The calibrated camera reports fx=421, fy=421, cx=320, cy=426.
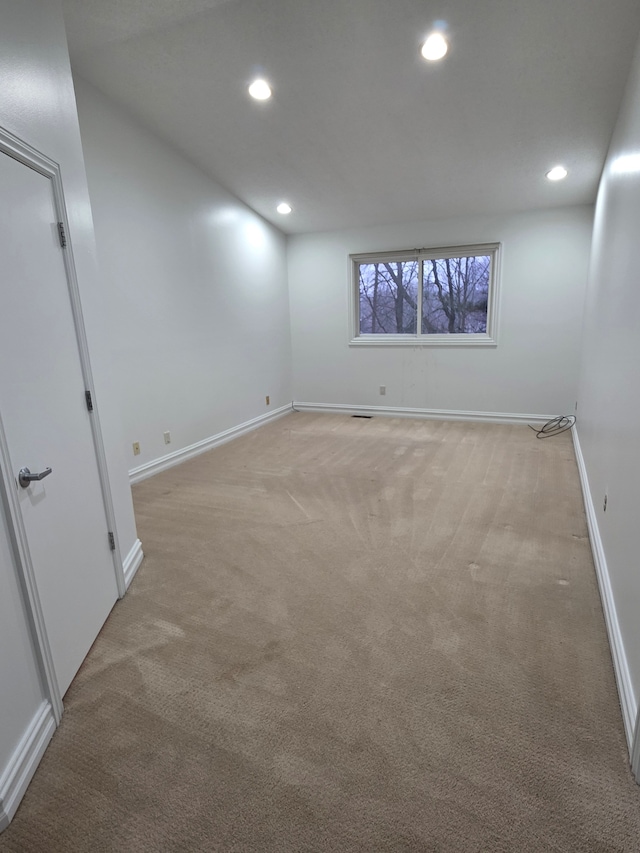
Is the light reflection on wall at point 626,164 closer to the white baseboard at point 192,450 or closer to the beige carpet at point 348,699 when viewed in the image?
the beige carpet at point 348,699

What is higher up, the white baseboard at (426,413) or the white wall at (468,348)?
the white wall at (468,348)

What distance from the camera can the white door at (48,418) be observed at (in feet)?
4.23

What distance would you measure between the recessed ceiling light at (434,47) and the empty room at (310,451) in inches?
2.2

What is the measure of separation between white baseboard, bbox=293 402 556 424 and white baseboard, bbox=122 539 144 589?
13.5 ft

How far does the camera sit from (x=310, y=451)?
14.2ft

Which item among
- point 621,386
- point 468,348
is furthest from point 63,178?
point 468,348

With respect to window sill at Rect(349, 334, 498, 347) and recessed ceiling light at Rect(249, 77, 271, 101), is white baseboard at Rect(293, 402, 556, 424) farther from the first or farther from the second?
recessed ceiling light at Rect(249, 77, 271, 101)

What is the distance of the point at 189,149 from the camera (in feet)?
12.4

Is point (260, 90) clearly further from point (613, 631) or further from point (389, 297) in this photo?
point (613, 631)

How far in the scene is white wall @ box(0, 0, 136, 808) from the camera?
1.17 m

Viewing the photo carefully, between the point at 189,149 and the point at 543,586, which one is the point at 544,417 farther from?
the point at 189,149

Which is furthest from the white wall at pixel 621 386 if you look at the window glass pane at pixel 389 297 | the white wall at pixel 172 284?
the white wall at pixel 172 284

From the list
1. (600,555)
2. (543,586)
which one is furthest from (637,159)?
(543,586)

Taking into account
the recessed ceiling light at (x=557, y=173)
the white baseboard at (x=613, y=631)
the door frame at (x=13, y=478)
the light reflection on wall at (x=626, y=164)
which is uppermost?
the recessed ceiling light at (x=557, y=173)
